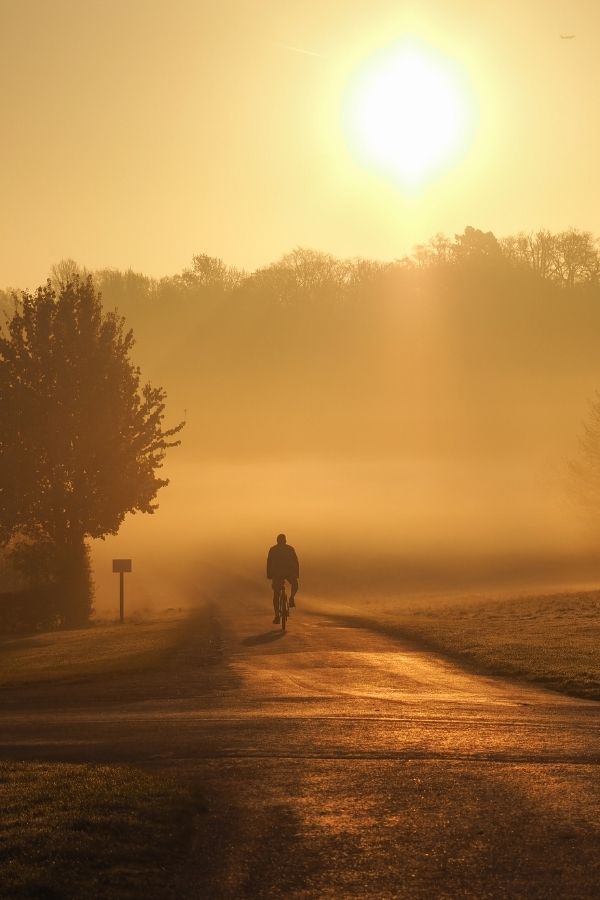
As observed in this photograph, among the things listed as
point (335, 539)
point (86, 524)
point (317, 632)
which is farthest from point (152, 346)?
point (317, 632)

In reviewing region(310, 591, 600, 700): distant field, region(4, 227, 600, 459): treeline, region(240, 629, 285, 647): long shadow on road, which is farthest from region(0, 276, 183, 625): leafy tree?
region(4, 227, 600, 459): treeline

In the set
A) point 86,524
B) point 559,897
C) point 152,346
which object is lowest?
point 559,897

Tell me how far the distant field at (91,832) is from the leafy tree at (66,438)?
30.9 m

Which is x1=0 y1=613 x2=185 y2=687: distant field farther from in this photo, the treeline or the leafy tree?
the treeline

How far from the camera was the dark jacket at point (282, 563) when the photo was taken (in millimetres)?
29688

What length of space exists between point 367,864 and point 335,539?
262 ft

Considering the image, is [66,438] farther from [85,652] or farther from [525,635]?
Result: [525,635]

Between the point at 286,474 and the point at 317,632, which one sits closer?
the point at 317,632

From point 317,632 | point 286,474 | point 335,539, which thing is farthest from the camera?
point 286,474

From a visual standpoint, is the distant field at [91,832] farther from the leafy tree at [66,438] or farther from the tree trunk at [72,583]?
the tree trunk at [72,583]

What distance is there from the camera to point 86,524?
42.3 metres

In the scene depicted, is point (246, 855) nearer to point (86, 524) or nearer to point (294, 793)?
point (294, 793)

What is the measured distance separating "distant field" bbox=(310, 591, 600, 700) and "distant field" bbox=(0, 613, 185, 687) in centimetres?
641

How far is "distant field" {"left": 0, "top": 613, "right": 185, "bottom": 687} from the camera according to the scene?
21.6 meters
